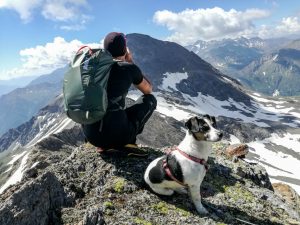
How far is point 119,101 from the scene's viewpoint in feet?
37.8

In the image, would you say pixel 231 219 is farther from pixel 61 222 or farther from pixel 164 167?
pixel 61 222

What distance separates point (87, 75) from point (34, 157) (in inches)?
4284

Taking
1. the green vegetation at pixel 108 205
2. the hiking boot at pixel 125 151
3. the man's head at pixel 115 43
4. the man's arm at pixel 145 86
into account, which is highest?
the man's head at pixel 115 43

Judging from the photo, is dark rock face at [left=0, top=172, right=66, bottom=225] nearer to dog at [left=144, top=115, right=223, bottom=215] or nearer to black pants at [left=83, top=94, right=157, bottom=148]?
black pants at [left=83, top=94, right=157, bottom=148]

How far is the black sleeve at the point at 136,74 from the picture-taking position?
37.5 feet

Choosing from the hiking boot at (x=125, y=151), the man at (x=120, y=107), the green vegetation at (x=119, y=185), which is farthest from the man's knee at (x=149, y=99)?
the green vegetation at (x=119, y=185)

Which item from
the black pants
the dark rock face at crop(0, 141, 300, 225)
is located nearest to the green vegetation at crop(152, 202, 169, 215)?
the dark rock face at crop(0, 141, 300, 225)

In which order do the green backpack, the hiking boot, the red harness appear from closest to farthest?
the red harness
the green backpack
the hiking boot

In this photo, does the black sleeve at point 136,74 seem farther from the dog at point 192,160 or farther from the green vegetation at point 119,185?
the green vegetation at point 119,185

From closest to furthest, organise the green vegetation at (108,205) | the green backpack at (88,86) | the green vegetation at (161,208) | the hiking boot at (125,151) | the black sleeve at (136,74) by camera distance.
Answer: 1. the green vegetation at (108,205)
2. the green vegetation at (161,208)
3. the green backpack at (88,86)
4. the black sleeve at (136,74)
5. the hiking boot at (125,151)

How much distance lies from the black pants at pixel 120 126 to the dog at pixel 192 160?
2.19m

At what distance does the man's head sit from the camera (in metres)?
11.5

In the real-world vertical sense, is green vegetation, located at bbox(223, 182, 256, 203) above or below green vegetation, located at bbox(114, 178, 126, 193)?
below

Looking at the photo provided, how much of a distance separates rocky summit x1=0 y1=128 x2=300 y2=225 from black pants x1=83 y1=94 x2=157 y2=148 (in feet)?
2.60
